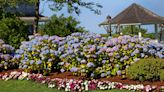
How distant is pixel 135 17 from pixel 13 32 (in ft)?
62.7

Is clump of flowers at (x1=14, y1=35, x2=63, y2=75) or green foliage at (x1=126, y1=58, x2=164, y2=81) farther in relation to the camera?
clump of flowers at (x1=14, y1=35, x2=63, y2=75)

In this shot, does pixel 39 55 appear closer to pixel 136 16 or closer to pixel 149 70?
pixel 149 70

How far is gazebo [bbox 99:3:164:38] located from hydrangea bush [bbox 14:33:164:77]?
72.2 feet

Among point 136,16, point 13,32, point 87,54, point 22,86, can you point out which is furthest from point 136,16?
point 22,86

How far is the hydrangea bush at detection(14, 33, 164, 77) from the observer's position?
472 inches

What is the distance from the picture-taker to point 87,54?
1206 cm

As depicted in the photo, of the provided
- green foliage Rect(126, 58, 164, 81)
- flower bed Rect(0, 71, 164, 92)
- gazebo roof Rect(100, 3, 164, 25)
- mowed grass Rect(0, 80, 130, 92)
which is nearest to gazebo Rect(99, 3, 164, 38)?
gazebo roof Rect(100, 3, 164, 25)

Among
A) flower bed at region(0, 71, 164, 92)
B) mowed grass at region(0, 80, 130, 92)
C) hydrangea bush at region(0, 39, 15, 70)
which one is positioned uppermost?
hydrangea bush at region(0, 39, 15, 70)

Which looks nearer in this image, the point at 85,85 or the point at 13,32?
the point at 85,85

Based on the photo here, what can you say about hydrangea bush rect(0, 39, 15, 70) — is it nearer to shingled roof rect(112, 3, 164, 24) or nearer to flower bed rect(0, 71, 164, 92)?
flower bed rect(0, 71, 164, 92)

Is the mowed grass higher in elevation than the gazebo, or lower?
lower

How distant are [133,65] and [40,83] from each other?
7.21 ft

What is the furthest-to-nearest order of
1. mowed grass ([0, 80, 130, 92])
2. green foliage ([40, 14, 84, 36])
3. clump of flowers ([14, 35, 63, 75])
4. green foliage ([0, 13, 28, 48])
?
green foliage ([40, 14, 84, 36]), green foliage ([0, 13, 28, 48]), clump of flowers ([14, 35, 63, 75]), mowed grass ([0, 80, 130, 92])

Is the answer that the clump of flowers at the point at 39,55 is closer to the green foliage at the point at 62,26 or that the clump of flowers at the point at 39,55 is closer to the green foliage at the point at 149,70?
the green foliage at the point at 149,70
